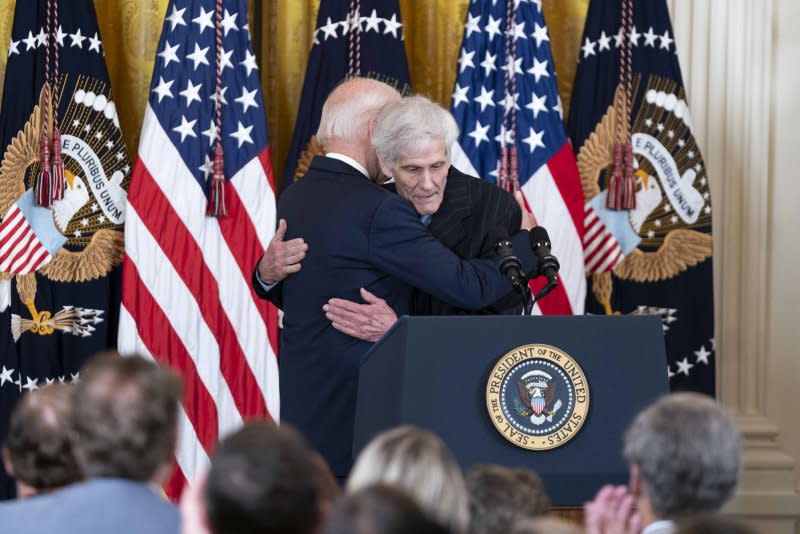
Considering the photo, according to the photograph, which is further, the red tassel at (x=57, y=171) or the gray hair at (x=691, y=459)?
the red tassel at (x=57, y=171)

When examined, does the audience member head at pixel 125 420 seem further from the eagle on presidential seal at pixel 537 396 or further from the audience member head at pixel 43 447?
the eagle on presidential seal at pixel 537 396

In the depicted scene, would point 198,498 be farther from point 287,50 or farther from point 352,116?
point 287,50

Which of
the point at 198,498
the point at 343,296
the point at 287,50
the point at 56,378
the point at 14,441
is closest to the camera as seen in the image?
the point at 198,498

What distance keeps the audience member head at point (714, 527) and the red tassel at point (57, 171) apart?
170 inches

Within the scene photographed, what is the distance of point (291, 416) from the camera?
4191 millimetres

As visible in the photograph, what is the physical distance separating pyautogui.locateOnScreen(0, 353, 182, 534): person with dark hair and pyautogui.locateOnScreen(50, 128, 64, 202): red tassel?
3.54 meters

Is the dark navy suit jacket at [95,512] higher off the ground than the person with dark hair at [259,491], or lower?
lower

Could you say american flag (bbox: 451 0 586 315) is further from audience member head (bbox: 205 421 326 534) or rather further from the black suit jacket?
audience member head (bbox: 205 421 326 534)

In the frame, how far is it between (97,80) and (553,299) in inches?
90.2

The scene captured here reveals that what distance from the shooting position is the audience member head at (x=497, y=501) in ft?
7.64

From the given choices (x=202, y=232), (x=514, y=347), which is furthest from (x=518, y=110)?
(x=514, y=347)

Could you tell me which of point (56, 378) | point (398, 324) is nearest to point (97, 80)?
point (56, 378)

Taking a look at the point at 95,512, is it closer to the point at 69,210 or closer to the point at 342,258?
the point at 342,258

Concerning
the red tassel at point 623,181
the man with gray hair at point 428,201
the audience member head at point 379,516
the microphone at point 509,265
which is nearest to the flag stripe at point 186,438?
the man with gray hair at point 428,201
